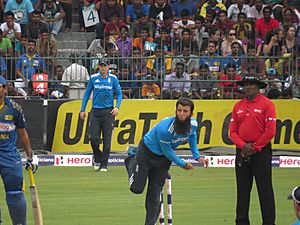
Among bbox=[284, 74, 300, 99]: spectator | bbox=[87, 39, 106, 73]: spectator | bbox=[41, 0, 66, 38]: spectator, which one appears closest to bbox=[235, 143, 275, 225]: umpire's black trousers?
bbox=[284, 74, 300, 99]: spectator

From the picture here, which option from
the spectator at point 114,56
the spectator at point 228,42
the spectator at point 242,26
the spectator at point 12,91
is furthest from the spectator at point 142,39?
the spectator at point 12,91

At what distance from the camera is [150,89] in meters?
24.2

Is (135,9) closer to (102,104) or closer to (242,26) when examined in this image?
(242,26)

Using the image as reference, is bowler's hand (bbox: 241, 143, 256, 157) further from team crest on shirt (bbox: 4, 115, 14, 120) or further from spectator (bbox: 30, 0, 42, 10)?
spectator (bbox: 30, 0, 42, 10)

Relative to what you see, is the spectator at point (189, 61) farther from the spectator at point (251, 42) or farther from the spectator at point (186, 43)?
the spectator at point (251, 42)

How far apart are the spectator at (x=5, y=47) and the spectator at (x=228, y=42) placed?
17.5 feet

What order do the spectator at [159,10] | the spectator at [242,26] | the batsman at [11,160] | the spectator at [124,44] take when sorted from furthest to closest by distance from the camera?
the spectator at [159,10] → the spectator at [242,26] → the spectator at [124,44] → the batsman at [11,160]

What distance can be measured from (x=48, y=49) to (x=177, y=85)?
10.9ft

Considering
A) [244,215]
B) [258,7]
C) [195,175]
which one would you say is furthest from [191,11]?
[244,215]

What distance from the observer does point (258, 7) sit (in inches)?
1119

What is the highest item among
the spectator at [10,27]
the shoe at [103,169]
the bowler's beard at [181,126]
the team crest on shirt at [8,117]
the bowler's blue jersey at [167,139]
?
the spectator at [10,27]

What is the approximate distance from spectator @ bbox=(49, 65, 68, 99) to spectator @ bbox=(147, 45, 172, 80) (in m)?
2.16

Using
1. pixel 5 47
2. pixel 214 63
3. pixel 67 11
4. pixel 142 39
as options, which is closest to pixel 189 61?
pixel 214 63

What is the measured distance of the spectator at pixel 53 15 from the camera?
27558mm
